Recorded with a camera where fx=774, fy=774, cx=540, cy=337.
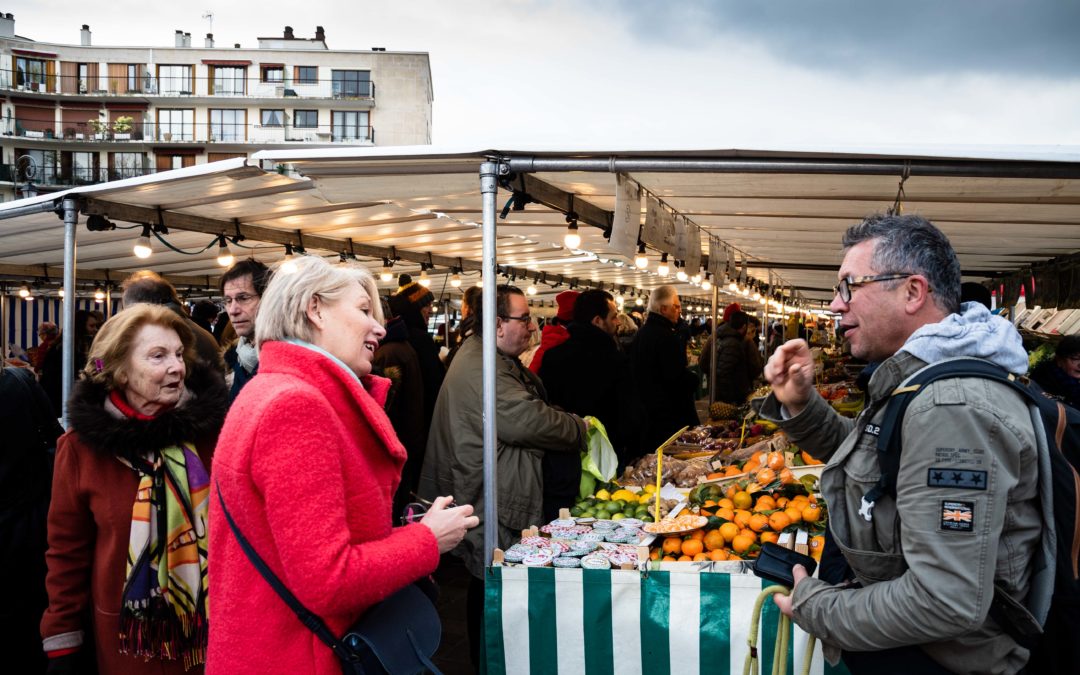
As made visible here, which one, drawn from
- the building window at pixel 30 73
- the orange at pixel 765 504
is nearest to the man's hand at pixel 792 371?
the orange at pixel 765 504

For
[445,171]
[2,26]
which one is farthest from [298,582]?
[2,26]

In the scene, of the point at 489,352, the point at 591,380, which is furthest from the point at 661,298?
the point at 489,352

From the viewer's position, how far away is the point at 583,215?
4.95 m

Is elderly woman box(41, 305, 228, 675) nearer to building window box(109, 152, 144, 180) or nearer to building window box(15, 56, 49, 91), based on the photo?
building window box(109, 152, 144, 180)

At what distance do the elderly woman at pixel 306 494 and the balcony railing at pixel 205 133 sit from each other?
50398mm

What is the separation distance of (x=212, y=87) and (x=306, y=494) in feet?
186

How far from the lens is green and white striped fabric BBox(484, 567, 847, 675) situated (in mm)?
2779

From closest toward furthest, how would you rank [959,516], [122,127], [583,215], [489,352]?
1. [959,516]
2. [489,352]
3. [583,215]
4. [122,127]

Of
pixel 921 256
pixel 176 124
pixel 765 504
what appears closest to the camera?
pixel 921 256

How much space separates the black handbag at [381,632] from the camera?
67.1 inches

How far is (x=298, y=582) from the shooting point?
1.64 meters

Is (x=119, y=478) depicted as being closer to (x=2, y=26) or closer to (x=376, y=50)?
(x=376, y=50)

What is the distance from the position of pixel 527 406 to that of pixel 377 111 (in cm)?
5130

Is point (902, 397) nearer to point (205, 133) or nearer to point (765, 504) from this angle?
point (765, 504)
